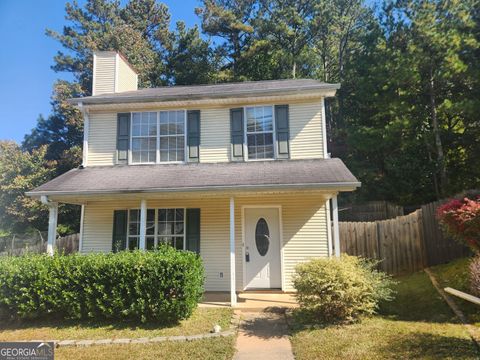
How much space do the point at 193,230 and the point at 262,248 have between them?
2.08 meters

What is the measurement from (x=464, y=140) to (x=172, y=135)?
15260 millimetres

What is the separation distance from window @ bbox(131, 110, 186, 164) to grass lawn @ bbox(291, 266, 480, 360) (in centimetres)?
654

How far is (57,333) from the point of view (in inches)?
251

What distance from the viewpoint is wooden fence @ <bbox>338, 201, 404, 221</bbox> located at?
16.7 meters

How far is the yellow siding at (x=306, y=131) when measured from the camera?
33.6 ft

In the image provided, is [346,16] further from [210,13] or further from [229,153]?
[229,153]

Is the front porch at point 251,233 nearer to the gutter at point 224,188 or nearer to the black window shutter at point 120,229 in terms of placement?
the black window shutter at point 120,229

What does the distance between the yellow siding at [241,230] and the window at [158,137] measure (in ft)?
5.02

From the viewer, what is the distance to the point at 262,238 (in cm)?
988

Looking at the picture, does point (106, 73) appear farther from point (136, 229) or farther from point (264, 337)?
point (264, 337)

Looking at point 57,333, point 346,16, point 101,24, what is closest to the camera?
point 57,333

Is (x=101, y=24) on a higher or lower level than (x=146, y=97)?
higher

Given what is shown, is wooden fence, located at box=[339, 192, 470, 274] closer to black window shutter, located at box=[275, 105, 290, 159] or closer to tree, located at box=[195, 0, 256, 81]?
black window shutter, located at box=[275, 105, 290, 159]

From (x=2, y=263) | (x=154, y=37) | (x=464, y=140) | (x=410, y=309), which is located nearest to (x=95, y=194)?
(x=2, y=263)
